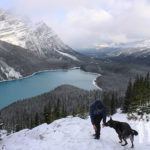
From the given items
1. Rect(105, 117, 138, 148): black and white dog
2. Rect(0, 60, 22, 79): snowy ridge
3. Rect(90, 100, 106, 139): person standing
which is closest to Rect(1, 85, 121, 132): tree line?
Rect(90, 100, 106, 139): person standing

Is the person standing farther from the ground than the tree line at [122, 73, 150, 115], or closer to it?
farther from the ground

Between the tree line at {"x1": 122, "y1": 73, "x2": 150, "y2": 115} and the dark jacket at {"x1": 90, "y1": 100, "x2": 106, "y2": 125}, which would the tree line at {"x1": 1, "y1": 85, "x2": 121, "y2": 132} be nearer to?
the tree line at {"x1": 122, "y1": 73, "x2": 150, "y2": 115}

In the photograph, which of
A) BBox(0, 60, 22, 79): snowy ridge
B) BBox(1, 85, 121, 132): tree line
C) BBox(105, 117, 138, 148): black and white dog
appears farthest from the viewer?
BBox(0, 60, 22, 79): snowy ridge

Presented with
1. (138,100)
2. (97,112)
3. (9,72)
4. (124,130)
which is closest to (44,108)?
(138,100)

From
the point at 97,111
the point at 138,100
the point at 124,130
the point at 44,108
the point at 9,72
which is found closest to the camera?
the point at 124,130

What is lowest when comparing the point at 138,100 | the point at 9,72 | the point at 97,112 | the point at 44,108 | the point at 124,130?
the point at 9,72

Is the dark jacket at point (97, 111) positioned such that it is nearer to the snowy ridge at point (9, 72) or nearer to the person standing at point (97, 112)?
the person standing at point (97, 112)

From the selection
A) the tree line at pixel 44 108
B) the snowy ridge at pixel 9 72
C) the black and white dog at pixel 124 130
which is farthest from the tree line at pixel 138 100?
the snowy ridge at pixel 9 72

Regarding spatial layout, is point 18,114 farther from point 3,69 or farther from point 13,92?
point 3,69

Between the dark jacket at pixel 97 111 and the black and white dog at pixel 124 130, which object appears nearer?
the black and white dog at pixel 124 130

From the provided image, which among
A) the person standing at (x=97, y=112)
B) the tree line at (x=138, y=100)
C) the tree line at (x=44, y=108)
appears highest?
the person standing at (x=97, y=112)

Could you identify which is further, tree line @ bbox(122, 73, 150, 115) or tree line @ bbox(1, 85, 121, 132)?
tree line @ bbox(1, 85, 121, 132)

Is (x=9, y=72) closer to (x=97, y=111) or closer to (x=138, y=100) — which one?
(x=138, y=100)

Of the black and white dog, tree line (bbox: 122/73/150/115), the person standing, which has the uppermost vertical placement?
the person standing
